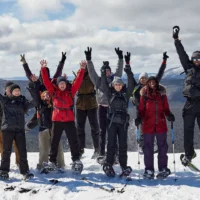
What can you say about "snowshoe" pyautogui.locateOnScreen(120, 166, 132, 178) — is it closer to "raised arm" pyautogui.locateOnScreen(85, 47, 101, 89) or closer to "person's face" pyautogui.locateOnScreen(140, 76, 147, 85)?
"raised arm" pyautogui.locateOnScreen(85, 47, 101, 89)

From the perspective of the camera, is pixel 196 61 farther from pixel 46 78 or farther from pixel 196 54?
pixel 46 78

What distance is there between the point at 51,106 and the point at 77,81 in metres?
1.18

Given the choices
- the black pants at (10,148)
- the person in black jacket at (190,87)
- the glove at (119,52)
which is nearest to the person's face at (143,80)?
the glove at (119,52)

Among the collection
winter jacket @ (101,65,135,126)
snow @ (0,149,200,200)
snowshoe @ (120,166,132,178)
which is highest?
winter jacket @ (101,65,135,126)

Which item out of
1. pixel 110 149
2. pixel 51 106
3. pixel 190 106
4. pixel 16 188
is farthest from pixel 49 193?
pixel 190 106

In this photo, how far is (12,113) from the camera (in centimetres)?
839

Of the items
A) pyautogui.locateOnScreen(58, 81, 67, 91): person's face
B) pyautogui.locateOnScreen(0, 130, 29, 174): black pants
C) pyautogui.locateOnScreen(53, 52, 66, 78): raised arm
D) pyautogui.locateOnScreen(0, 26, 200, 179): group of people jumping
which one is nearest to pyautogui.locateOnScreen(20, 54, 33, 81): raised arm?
pyautogui.locateOnScreen(0, 26, 200, 179): group of people jumping

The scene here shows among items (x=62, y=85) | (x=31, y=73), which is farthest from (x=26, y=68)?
(x=62, y=85)

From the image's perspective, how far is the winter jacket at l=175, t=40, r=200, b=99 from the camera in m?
8.52

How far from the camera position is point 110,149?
27.2 ft

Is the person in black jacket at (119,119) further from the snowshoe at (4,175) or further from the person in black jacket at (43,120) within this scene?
the snowshoe at (4,175)

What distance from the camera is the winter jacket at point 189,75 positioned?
8523 millimetres

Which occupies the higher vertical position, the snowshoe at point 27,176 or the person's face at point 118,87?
the person's face at point 118,87

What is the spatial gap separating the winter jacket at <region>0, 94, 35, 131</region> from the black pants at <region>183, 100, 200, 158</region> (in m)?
5.02
